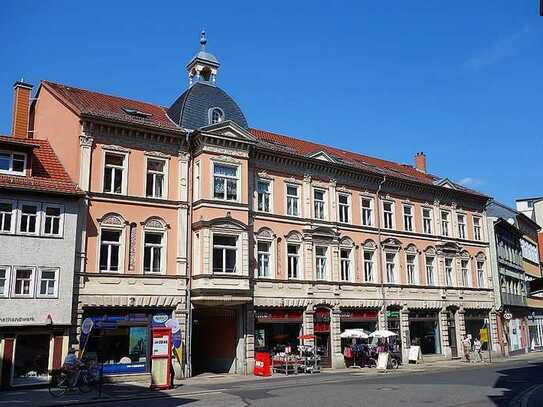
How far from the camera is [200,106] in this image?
33.2 m

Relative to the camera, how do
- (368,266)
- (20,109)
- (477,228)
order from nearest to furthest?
1. (20,109)
2. (368,266)
3. (477,228)

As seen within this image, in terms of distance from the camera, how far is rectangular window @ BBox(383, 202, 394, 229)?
40469 mm

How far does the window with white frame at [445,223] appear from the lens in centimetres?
4472

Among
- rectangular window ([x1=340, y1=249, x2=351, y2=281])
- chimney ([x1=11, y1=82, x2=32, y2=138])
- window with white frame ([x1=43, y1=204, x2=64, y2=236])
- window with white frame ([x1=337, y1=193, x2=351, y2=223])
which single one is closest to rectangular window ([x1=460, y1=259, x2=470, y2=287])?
rectangular window ([x1=340, y1=249, x2=351, y2=281])

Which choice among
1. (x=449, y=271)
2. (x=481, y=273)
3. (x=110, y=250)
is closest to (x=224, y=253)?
(x=110, y=250)

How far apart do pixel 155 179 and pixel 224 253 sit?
513 cm

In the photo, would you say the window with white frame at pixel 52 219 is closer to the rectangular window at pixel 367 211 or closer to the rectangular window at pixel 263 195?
the rectangular window at pixel 263 195

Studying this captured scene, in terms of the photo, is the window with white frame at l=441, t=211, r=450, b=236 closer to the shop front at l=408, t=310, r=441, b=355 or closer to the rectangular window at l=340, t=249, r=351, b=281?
the shop front at l=408, t=310, r=441, b=355

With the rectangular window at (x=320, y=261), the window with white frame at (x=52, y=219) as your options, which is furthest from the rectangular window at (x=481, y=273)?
the window with white frame at (x=52, y=219)

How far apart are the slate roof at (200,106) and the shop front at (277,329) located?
10704 millimetres

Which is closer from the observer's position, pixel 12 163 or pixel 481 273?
pixel 12 163

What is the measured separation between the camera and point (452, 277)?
145 feet

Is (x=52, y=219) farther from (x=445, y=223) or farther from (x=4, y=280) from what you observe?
(x=445, y=223)

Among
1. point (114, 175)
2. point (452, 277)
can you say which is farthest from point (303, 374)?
point (452, 277)
